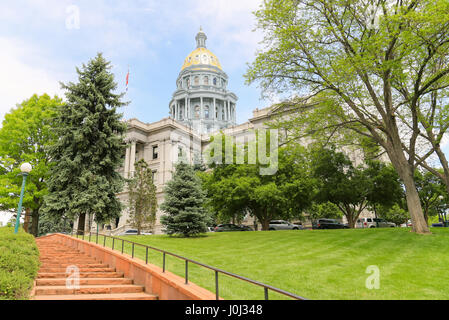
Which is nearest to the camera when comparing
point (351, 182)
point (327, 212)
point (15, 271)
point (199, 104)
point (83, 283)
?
point (15, 271)

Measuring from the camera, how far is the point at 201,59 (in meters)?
103

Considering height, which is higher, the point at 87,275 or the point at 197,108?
the point at 197,108

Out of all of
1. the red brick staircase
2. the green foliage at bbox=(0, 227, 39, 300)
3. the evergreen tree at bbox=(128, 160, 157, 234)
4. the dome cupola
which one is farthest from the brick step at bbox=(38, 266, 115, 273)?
the dome cupola

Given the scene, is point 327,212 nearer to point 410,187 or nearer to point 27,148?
point 410,187

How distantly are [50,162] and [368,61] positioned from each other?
2353 centimetres

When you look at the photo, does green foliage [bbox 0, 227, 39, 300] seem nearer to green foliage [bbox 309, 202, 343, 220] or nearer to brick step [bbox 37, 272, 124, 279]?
brick step [bbox 37, 272, 124, 279]

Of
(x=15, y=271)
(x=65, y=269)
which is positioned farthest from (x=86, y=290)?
(x=65, y=269)

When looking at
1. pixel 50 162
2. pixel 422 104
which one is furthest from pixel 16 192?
pixel 422 104

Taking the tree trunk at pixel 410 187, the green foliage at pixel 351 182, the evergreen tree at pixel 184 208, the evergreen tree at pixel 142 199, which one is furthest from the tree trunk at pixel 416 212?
the evergreen tree at pixel 142 199

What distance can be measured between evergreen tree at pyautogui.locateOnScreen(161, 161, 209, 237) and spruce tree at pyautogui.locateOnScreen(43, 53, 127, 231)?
4265 mm

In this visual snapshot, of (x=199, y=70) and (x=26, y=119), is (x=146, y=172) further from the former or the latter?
(x=199, y=70)

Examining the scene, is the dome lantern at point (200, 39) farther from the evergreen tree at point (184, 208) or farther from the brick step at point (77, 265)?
the brick step at point (77, 265)

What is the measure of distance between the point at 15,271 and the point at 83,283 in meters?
2.07

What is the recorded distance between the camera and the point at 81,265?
1103 cm
